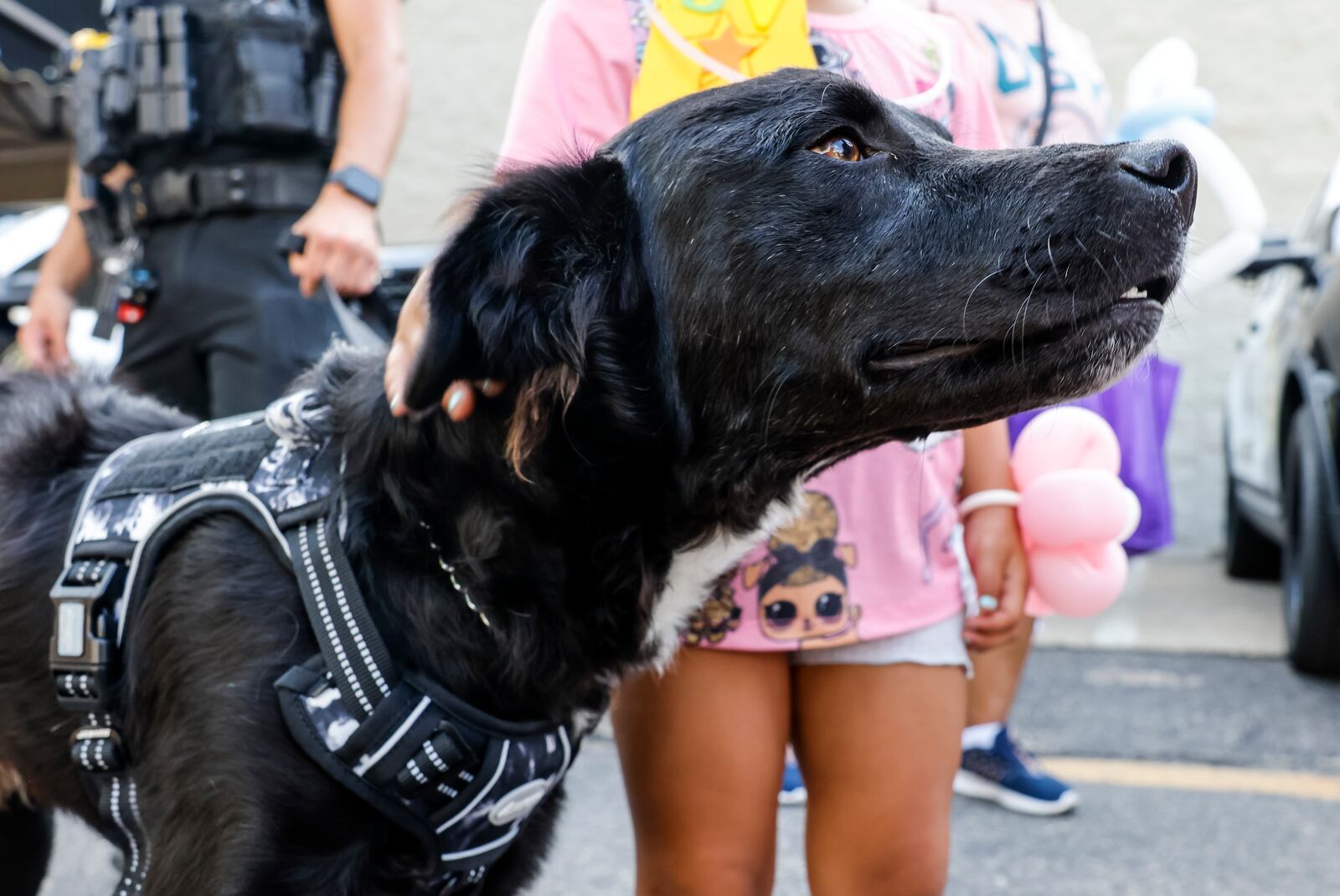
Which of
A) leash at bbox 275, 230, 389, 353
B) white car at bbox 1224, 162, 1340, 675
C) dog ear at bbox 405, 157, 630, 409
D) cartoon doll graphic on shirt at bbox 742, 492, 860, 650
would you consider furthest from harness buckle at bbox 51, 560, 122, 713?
white car at bbox 1224, 162, 1340, 675

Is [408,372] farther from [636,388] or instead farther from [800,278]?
[800,278]

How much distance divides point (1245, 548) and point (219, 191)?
5.57 meters

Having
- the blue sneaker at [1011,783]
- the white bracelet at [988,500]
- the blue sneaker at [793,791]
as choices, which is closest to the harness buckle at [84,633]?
the white bracelet at [988,500]

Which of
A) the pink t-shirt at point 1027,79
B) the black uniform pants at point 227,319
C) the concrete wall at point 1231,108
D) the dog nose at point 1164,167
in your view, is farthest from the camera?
the concrete wall at point 1231,108

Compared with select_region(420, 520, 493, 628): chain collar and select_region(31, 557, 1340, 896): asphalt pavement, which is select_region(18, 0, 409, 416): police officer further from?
select_region(31, 557, 1340, 896): asphalt pavement

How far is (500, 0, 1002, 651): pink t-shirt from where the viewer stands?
1849mm

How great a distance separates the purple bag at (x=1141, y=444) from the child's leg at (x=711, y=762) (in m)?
1.23

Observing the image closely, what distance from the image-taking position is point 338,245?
2318mm

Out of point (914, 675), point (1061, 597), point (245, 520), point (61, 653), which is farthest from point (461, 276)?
point (1061, 597)

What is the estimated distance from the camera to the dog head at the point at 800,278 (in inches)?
57.2

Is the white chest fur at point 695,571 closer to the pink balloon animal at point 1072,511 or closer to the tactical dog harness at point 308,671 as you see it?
the tactical dog harness at point 308,671

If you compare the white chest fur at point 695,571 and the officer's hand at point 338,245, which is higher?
the officer's hand at point 338,245

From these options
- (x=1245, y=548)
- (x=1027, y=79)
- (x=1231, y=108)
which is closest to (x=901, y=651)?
(x=1027, y=79)

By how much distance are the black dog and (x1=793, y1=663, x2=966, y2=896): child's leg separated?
353 millimetres
